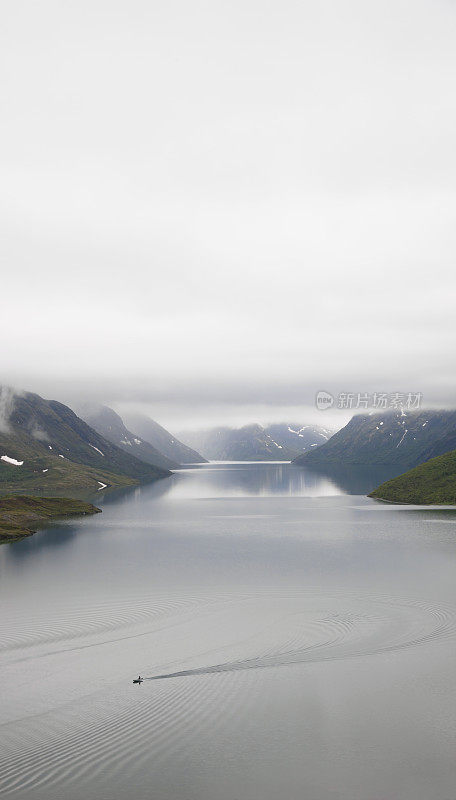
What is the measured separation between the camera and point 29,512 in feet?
492

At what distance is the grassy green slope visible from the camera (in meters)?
121

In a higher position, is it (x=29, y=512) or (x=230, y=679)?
(x=29, y=512)

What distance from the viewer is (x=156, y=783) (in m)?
24.6

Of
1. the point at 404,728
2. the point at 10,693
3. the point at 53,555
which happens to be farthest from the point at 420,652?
the point at 53,555

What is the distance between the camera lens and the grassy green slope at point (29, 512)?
397 ft

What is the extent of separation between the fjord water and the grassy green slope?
40.8 meters

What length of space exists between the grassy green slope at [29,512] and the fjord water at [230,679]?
4076cm

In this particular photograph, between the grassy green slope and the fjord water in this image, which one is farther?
the grassy green slope

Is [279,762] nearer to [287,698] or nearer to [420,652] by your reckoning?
[287,698]

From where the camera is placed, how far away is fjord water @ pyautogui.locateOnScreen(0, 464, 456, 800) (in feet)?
82.8

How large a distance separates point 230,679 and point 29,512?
129m

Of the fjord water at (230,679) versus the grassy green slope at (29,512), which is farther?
the grassy green slope at (29,512)

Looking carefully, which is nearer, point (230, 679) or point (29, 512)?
point (230, 679)

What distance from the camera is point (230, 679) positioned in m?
37.0
